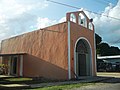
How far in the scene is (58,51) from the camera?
23.4 m

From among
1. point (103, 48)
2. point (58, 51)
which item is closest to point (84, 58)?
point (58, 51)

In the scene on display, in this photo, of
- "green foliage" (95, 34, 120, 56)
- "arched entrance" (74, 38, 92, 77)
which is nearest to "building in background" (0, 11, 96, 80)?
"arched entrance" (74, 38, 92, 77)

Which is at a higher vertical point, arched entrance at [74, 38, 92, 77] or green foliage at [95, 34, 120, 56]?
green foliage at [95, 34, 120, 56]

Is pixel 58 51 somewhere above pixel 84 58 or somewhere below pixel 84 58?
above

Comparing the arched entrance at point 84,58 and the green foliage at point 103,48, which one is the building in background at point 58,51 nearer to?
the arched entrance at point 84,58

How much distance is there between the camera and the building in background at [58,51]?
23078 mm

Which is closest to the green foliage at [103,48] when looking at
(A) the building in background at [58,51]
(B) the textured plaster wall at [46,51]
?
(A) the building in background at [58,51]

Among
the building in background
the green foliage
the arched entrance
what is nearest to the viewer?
the building in background

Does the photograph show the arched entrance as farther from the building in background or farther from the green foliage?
the green foliage

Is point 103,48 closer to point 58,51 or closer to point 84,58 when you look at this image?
point 84,58

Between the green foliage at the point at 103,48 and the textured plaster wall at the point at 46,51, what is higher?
the green foliage at the point at 103,48

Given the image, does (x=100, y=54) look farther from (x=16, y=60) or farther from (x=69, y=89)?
(x=69, y=89)

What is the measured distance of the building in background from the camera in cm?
2308

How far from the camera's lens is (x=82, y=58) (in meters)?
27.1
